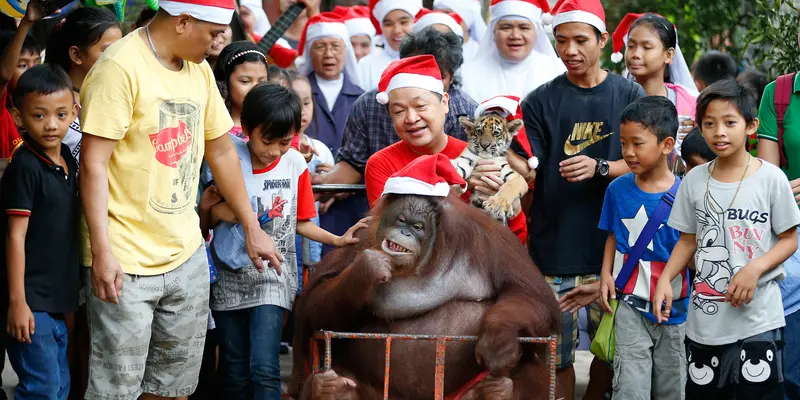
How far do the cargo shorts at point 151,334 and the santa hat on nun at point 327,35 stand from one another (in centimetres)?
337

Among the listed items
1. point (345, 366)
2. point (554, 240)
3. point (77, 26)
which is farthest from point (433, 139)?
point (77, 26)

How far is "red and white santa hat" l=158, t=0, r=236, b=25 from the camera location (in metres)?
4.04

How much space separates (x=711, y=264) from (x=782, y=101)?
3.72ft

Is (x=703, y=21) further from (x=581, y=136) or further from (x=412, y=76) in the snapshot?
(x=412, y=76)

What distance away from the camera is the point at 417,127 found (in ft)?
16.2

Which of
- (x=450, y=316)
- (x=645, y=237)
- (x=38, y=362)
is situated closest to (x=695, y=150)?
(x=645, y=237)

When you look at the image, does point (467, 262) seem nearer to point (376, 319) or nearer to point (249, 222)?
point (376, 319)

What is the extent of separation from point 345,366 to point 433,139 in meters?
1.22

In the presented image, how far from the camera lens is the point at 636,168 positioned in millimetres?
4859

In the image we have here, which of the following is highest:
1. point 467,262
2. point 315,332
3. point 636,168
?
point 636,168

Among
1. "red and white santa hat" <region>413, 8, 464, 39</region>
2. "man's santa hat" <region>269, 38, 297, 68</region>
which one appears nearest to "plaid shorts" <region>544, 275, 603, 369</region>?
"red and white santa hat" <region>413, 8, 464, 39</region>

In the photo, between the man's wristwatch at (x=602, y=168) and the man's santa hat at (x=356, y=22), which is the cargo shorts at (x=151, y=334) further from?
the man's santa hat at (x=356, y=22)

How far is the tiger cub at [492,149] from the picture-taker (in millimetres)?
4840

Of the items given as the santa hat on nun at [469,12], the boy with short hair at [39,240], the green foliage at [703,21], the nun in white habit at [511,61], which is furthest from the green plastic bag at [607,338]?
the green foliage at [703,21]
